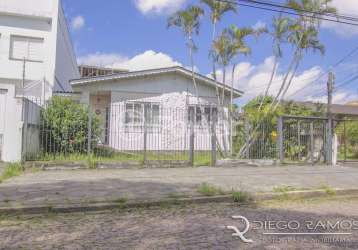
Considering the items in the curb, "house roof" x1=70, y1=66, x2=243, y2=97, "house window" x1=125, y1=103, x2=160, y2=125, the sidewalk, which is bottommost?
the curb

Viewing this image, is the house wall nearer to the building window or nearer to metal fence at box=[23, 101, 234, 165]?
metal fence at box=[23, 101, 234, 165]

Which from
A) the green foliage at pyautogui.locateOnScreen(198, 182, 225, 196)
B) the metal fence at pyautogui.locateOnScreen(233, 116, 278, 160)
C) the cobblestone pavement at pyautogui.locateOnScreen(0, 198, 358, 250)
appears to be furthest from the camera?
the metal fence at pyautogui.locateOnScreen(233, 116, 278, 160)

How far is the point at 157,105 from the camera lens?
56.3 feet

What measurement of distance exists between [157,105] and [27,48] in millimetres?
7775

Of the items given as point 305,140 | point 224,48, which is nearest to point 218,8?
point 224,48

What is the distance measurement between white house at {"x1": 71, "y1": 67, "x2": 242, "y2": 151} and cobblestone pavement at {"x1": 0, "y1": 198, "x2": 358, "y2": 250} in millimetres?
7419

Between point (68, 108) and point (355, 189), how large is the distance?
954 cm

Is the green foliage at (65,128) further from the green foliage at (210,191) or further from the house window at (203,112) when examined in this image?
the house window at (203,112)

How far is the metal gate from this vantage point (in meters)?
14.2

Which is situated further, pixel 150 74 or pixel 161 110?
pixel 150 74

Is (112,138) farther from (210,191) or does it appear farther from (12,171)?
(210,191)

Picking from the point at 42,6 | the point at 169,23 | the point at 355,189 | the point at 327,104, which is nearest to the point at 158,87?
the point at 169,23

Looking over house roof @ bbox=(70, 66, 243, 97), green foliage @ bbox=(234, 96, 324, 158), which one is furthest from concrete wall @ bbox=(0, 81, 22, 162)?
green foliage @ bbox=(234, 96, 324, 158)

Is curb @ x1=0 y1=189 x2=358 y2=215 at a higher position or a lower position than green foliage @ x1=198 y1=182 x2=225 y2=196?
lower
